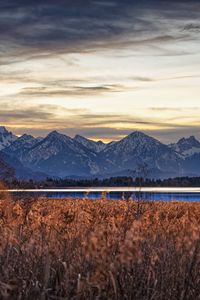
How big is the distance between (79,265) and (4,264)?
1.21 m

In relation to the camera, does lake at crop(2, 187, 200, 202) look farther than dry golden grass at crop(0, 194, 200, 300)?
Yes

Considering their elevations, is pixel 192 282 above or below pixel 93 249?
below

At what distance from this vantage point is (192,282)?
10.9m

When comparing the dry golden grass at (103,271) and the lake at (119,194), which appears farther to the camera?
the lake at (119,194)

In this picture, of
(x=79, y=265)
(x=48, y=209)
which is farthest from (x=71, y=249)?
(x=48, y=209)

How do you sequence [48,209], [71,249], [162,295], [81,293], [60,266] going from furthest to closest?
[48,209], [71,249], [60,266], [162,295], [81,293]

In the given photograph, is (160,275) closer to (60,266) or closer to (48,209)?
(60,266)

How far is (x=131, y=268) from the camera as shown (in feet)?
35.3

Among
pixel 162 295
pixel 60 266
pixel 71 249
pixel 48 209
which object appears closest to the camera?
pixel 162 295

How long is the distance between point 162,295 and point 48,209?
84.6ft

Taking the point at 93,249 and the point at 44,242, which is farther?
the point at 44,242

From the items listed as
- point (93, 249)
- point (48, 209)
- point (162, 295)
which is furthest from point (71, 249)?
point (48, 209)

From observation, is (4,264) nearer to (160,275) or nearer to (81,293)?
(81,293)

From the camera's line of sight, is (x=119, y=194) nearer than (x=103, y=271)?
No
